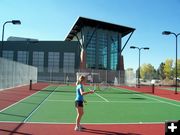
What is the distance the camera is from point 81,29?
72938mm

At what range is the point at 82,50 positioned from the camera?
71250 mm

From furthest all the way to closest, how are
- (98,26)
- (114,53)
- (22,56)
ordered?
1. (22,56)
2. (114,53)
3. (98,26)

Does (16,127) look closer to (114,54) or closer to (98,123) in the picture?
(98,123)

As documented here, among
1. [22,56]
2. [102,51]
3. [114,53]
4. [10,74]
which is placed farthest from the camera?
[22,56]

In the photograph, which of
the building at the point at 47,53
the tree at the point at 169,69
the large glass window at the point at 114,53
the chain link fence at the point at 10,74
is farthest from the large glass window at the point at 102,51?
the tree at the point at 169,69

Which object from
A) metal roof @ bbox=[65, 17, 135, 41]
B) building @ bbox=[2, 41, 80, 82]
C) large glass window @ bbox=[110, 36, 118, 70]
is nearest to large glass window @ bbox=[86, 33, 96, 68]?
metal roof @ bbox=[65, 17, 135, 41]

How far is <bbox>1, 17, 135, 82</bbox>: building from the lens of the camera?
7250 centimetres

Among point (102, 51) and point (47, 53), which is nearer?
point (102, 51)

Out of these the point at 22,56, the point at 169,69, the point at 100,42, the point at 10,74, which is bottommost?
the point at 10,74

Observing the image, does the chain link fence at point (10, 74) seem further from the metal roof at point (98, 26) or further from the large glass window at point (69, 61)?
the large glass window at point (69, 61)

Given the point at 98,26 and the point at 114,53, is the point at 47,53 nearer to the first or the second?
the point at 98,26

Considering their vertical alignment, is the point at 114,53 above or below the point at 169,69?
above

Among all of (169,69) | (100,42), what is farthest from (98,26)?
(169,69)

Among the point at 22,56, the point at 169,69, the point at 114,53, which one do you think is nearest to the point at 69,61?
the point at 114,53
